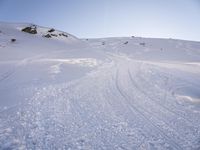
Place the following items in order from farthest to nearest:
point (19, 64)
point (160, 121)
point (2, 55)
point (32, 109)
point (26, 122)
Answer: point (2, 55) < point (19, 64) < point (32, 109) < point (160, 121) < point (26, 122)

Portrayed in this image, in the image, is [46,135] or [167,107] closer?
[46,135]

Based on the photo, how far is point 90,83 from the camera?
30.7ft

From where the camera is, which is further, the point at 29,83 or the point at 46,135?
the point at 29,83

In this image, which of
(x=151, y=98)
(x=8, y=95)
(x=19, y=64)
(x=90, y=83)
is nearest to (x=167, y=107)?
(x=151, y=98)

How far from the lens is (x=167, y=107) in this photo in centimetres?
696

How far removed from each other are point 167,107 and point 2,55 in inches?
477

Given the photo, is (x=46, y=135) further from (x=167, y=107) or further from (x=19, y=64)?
(x=19, y=64)

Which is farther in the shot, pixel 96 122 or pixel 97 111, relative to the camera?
pixel 97 111

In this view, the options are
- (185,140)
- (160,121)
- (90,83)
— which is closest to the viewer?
(185,140)

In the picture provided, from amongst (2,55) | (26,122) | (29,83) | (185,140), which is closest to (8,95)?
(29,83)

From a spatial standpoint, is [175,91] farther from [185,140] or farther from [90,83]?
[185,140]

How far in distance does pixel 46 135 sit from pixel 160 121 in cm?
294

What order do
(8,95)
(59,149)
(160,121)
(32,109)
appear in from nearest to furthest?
1. (59,149)
2. (160,121)
3. (32,109)
4. (8,95)

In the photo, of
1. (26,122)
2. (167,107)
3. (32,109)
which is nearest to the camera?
(26,122)
